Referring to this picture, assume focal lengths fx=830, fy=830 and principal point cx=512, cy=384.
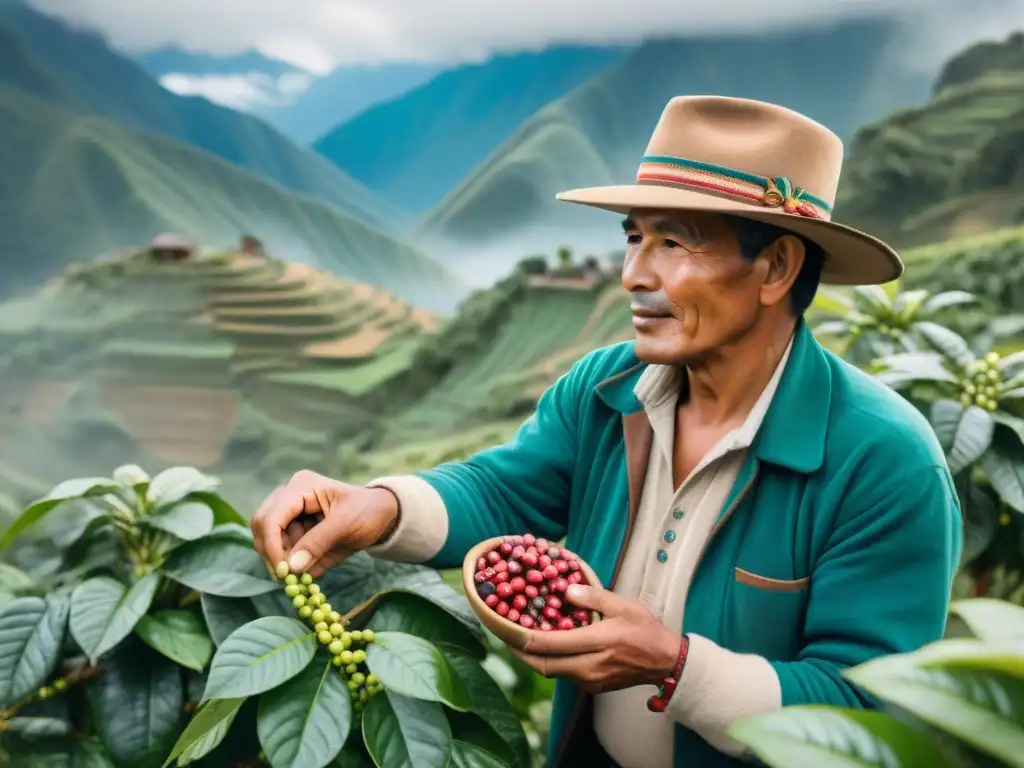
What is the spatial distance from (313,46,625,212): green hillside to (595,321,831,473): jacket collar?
7.89ft

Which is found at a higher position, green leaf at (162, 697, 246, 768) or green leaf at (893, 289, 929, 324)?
green leaf at (893, 289, 929, 324)

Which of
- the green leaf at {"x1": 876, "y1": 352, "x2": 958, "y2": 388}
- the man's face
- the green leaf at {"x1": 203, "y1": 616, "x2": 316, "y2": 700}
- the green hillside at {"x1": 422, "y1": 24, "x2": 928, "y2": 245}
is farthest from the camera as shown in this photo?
the green hillside at {"x1": 422, "y1": 24, "x2": 928, "y2": 245}

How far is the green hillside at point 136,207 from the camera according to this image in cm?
273

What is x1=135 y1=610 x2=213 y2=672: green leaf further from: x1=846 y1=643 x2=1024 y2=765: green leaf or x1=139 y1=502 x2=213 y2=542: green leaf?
x1=846 y1=643 x2=1024 y2=765: green leaf

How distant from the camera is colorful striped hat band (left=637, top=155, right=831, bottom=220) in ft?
3.42

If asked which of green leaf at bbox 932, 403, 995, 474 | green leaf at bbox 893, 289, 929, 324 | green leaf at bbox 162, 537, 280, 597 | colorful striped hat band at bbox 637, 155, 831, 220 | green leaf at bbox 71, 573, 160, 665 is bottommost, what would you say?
green leaf at bbox 71, 573, 160, 665

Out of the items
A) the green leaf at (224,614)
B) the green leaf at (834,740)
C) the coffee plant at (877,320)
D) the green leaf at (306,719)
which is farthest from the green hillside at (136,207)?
the green leaf at (834,740)

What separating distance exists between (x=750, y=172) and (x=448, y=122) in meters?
2.63

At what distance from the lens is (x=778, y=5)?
9.97ft

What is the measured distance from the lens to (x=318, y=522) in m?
1.21

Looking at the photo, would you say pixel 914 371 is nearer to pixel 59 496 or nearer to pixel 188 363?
pixel 59 496

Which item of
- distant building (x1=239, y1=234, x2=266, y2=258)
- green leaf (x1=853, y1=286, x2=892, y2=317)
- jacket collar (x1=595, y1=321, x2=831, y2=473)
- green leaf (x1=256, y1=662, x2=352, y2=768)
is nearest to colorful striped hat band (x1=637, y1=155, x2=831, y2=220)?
jacket collar (x1=595, y1=321, x2=831, y2=473)

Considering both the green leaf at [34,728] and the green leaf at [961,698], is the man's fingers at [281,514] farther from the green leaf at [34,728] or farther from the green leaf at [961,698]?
the green leaf at [961,698]

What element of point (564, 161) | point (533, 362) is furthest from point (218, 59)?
point (533, 362)
